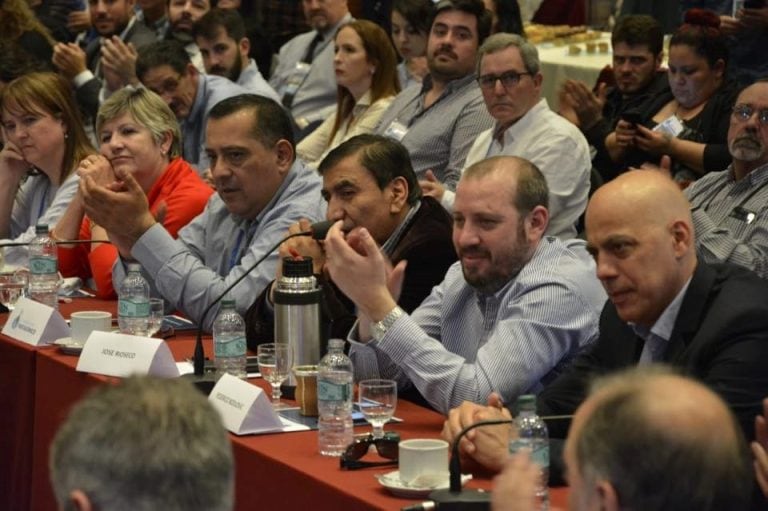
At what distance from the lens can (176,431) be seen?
65.1 inches

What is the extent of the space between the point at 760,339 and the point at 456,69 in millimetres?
3263

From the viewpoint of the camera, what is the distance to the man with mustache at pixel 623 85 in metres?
6.28

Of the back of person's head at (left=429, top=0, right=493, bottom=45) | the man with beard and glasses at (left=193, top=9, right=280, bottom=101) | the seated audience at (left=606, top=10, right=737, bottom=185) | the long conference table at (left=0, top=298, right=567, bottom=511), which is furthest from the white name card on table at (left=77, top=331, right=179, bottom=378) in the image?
the man with beard and glasses at (left=193, top=9, right=280, bottom=101)

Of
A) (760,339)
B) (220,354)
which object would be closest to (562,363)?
(760,339)

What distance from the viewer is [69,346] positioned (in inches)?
155

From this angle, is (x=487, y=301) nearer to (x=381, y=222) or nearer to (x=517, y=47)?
(x=381, y=222)

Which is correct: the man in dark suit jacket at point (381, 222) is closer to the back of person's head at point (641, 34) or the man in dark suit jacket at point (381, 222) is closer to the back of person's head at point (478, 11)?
the back of person's head at point (478, 11)

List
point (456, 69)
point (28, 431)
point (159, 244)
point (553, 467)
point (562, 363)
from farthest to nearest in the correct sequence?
point (456, 69)
point (159, 244)
point (28, 431)
point (562, 363)
point (553, 467)

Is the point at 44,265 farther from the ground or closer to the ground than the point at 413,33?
closer to the ground

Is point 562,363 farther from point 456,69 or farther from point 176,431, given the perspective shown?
point 456,69

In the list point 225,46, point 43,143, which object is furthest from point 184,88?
point 43,143

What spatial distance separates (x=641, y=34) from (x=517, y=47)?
1.10m

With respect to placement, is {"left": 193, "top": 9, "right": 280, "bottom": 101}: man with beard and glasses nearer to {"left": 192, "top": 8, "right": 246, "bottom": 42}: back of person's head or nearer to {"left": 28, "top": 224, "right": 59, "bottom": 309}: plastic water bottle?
{"left": 192, "top": 8, "right": 246, "bottom": 42}: back of person's head

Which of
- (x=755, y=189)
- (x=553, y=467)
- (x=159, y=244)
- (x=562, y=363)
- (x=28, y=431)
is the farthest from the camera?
(x=755, y=189)
